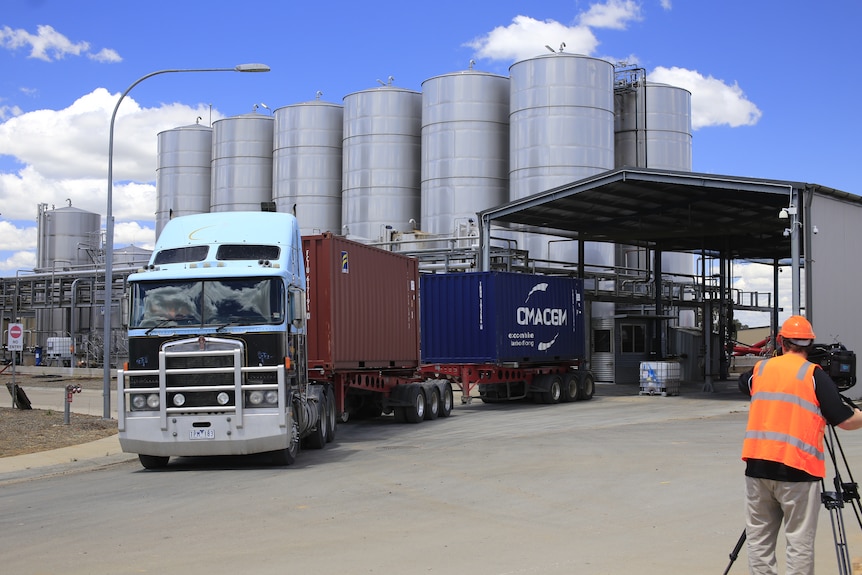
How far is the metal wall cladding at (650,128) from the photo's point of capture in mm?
41000

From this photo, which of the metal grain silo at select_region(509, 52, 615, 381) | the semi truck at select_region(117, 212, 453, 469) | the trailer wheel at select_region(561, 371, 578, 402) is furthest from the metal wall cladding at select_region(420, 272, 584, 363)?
the semi truck at select_region(117, 212, 453, 469)

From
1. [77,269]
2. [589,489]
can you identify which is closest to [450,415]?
[589,489]

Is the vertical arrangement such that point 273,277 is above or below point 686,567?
above

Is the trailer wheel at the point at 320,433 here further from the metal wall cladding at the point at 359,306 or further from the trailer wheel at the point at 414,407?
the trailer wheel at the point at 414,407

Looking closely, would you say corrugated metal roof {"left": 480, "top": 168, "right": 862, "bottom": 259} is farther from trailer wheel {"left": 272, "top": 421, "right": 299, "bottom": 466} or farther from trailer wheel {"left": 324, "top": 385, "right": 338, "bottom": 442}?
trailer wheel {"left": 272, "top": 421, "right": 299, "bottom": 466}

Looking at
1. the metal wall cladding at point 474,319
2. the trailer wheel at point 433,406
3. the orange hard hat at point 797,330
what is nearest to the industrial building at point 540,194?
the metal wall cladding at point 474,319

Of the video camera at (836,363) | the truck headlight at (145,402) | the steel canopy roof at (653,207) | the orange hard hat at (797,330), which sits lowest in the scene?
the truck headlight at (145,402)

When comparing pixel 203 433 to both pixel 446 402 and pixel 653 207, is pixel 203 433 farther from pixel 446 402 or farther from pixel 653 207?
pixel 653 207

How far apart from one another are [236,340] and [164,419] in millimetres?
1525

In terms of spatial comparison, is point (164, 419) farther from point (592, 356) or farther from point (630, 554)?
point (592, 356)

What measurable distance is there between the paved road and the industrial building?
1477 centimetres

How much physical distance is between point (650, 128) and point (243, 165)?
19.2 metres

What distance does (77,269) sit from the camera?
173ft

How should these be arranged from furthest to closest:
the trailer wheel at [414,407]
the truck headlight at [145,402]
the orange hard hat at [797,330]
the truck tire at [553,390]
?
the truck tire at [553,390], the trailer wheel at [414,407], the truck headlight at [145,402], the orange hard hat at [797,330]
